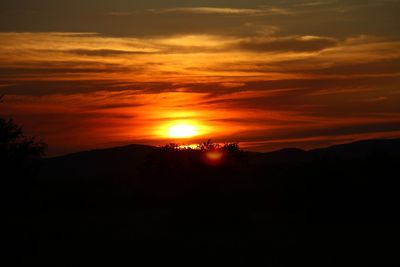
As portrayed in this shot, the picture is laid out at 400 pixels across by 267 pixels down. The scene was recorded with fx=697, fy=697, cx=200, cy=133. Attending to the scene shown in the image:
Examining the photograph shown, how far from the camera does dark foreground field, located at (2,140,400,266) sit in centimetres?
2605

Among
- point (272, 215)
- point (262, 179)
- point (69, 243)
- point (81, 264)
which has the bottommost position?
point (81, 264)

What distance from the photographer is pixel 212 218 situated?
39.6 meters

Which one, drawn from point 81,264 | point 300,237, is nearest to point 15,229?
point 81,264

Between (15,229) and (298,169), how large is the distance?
22709mm

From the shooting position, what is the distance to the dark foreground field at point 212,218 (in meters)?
26.0

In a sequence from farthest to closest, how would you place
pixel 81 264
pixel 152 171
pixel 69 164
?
1. pixel 69 164
2. pixel 152 171
3. pixel 81 264

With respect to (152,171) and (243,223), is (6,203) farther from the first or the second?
(152,171)

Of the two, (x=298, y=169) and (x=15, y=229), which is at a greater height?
(x=298, y=169)

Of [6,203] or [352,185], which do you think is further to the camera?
[352,185]

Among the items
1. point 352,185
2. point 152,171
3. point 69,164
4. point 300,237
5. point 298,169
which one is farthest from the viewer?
point 69,164

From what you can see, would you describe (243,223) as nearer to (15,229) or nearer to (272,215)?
(272,215)

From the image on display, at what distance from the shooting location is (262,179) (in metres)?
74.3

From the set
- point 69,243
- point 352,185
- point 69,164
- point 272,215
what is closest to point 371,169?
point 352,185

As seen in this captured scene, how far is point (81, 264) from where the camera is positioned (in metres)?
23.9
